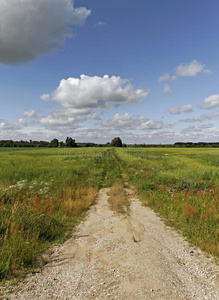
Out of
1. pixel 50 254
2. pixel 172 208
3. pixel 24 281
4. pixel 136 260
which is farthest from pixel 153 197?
pixel 24 281

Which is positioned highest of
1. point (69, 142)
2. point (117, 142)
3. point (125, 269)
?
point (117, 142)

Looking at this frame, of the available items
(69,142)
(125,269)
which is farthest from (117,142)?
(125,269)

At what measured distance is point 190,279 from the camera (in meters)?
3.82

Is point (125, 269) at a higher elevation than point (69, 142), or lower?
lower

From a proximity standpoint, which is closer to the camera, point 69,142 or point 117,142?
point 69,142

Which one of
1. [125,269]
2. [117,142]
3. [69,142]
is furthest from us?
[117,142]

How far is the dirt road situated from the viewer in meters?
3.42

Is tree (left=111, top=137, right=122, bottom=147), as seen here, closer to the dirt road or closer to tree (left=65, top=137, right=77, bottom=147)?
tree (left=65, top=137, right=77, bottom=147)

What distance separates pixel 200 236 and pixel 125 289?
321cm

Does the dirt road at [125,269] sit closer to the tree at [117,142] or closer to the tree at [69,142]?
the tree at [69,142]

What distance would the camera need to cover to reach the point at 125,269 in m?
4.16

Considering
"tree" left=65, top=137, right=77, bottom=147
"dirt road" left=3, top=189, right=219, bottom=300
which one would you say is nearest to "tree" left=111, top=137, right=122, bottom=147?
"tree" left=65, top=137, right=77, bottom=147

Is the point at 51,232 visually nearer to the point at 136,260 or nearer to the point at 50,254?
the point at 50,254

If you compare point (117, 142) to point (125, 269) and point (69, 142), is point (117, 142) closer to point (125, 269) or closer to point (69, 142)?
point (69, 142)
